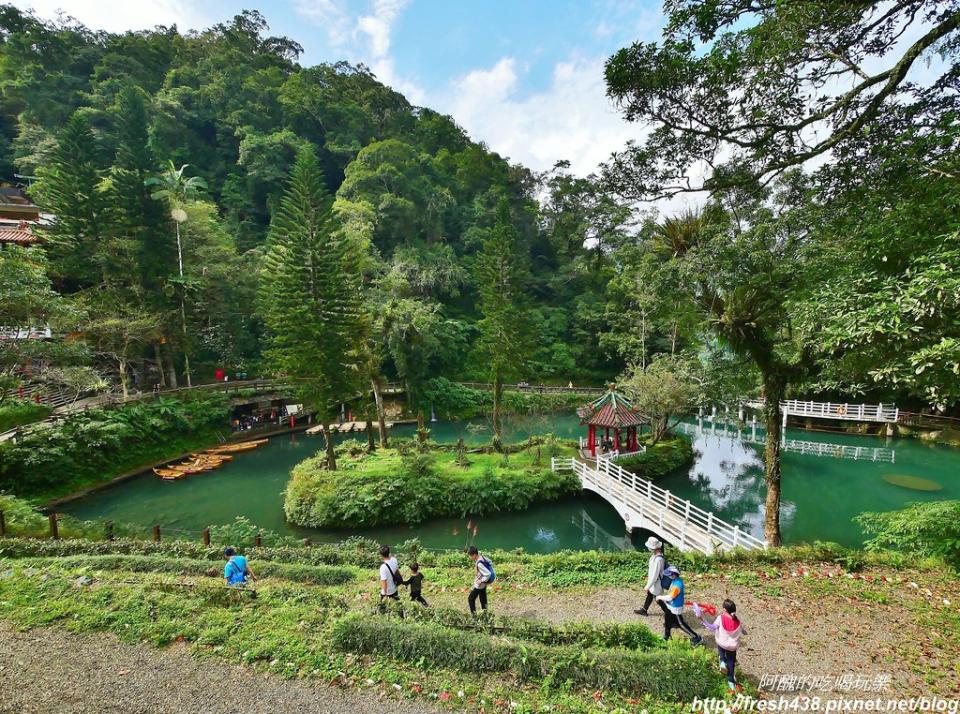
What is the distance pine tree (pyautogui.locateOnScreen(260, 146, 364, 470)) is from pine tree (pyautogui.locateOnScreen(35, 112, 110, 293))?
1121 centimetres

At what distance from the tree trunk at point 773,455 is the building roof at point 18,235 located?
29.3 meters

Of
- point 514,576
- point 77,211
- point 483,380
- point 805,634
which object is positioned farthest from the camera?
point 483,380

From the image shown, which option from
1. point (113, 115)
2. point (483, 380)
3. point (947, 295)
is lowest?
point (483, 380)

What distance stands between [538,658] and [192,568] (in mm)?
6908

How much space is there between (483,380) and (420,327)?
9894 millimetres

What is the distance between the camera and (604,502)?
1485cm

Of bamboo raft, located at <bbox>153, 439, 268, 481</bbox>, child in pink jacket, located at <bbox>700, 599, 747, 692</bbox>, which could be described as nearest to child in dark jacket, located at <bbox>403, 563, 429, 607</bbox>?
child in pink jacket, located at <bbox>700, 599, 747, 692</bbox>

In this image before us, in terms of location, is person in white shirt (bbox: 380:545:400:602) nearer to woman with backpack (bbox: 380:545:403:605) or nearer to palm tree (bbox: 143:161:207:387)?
woman with backpack (bbox: 380:545:403:605)

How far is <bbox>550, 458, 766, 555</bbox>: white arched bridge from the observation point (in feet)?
30.4

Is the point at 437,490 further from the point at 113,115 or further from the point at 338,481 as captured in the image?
the point at 113,115

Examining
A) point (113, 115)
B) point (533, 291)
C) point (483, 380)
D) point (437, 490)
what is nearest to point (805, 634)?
point (437, 490)

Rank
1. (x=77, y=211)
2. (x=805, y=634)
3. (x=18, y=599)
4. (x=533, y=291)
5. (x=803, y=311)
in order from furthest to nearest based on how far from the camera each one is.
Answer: (x=533, y=291), (x=77, y=211), (x=18, y=599), (x=805, y=634), (x=803, y=311)

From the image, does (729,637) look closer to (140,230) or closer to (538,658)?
(538,658)

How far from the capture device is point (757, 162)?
20.2 ft
